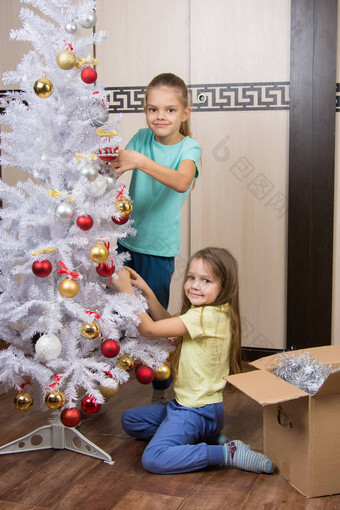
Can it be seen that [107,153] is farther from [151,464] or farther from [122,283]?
[151,464]

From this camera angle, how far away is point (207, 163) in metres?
2.97

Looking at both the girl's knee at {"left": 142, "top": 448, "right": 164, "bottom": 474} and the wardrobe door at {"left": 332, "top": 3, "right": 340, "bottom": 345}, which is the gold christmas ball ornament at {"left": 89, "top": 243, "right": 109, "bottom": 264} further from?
the wardrobe door at {"left": 332, "top": 3, "right": 340, "bottom": 345}

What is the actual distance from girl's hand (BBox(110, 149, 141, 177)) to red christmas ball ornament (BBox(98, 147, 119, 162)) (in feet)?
0.16

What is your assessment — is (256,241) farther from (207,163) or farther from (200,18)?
(200,18)

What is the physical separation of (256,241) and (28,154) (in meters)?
1.43

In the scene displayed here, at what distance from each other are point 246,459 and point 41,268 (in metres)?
0.84

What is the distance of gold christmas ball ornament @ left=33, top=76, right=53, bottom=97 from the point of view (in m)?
1.73

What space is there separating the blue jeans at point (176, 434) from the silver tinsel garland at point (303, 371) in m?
0.28

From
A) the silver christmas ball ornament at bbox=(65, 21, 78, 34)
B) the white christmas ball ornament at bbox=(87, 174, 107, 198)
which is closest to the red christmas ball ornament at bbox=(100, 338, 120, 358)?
the white christmas ball ornament at bbox=(87, 174, 107, 198)

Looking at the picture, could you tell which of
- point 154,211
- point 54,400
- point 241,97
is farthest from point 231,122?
point 54,400

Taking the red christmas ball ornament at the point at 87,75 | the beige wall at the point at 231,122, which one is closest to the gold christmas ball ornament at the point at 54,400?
the red christmas ball ornament at the point at 87,75

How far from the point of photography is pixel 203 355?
6.63 feet

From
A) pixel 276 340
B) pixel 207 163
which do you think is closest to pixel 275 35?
pixel 207 163

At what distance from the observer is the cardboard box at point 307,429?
5.59 feet
